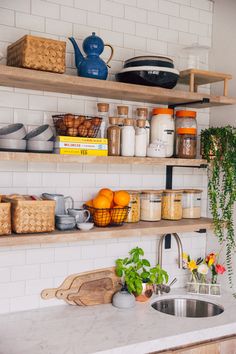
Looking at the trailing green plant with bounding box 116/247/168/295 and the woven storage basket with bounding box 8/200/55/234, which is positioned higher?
the woven storage basket with bounding box 8/200/55/234

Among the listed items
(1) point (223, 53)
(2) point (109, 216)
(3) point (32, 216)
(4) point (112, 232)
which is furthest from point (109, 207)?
(1) point (223, 53)

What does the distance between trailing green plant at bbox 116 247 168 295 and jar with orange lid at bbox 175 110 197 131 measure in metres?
0.79

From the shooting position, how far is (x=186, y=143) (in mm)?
2799

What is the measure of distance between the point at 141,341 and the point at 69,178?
0.97 metres

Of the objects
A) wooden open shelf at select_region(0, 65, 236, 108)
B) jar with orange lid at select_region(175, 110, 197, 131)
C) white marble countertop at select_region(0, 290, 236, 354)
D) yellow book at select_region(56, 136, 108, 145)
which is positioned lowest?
white marble countertop at select_region(0, 290, 236, 354)

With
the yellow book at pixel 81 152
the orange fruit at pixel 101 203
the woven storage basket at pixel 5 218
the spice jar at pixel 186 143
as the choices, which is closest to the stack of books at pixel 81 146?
the yellow book at pixel 81 152

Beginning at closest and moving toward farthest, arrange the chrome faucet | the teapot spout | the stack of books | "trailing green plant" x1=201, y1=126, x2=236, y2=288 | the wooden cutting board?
the stack of books < the teapot spout < the wooden cutting board < "trailing green plant" x1=201, y1=126, x2=236, y2=288 < the chrome faucet

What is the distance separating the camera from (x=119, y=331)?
230 centimetres

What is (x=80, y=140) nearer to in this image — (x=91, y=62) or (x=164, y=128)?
(x=91, y=62)

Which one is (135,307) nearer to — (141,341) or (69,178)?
(141,341)

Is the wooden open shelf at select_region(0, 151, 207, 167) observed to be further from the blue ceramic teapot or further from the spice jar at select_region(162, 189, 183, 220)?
the blue ceramic teapot

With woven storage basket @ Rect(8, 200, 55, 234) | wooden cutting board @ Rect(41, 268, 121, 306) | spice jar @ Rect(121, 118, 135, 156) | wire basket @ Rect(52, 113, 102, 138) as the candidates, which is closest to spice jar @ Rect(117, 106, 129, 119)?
spice jar @ Rect(121, 118, 135, 156)

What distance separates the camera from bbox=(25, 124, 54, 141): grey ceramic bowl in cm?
231

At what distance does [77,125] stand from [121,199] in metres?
0.47
